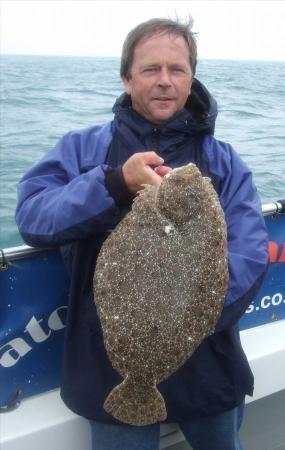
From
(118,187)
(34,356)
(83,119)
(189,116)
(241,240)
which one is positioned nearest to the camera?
(118,187)

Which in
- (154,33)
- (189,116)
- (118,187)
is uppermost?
(154,33)

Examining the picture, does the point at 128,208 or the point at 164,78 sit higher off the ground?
the point at 164,78

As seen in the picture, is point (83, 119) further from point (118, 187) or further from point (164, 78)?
point (118, 187)

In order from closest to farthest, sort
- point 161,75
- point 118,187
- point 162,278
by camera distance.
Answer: point 162,278 → point 118,187 → point 161,75

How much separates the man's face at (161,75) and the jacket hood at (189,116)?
5 cm

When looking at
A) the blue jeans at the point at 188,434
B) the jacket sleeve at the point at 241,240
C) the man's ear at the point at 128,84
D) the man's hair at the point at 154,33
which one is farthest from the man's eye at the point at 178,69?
the blue jeans at the point at 188,434

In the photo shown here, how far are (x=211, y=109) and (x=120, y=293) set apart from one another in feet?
3.83

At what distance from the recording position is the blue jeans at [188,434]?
2.47 m

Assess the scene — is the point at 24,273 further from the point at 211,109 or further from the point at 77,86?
the point at 77,86

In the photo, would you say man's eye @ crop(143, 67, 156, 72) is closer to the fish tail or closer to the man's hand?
the man's hand

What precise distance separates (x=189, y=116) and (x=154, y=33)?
436 mm

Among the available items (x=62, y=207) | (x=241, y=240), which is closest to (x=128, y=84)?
(x=62, y=207)

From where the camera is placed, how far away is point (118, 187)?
6.89 feet

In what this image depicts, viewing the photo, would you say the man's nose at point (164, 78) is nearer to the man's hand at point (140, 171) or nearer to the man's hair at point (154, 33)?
the man's hair at point (154, 33)
